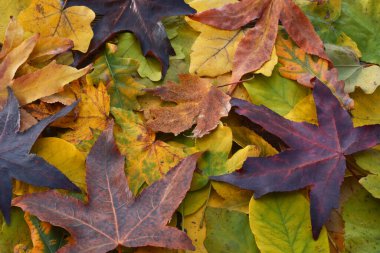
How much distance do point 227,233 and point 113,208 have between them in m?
0.21

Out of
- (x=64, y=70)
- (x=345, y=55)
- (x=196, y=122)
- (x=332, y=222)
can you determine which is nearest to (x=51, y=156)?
(x=64, y=70)

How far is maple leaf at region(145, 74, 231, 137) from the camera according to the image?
3.09 ft

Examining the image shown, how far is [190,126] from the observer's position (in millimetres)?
943

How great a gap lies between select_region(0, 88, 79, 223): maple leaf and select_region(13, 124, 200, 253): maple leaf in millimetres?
23

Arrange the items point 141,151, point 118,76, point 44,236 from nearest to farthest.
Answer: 1. point 44,236
2. point 141,151
3. point 118,76

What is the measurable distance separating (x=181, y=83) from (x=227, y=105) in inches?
4.6

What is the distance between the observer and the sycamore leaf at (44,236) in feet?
2.65

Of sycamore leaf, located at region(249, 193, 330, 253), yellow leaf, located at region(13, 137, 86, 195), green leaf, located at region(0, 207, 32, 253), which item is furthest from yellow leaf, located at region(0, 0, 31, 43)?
sycamore leaf, located at region(249, 193, 330, 253)

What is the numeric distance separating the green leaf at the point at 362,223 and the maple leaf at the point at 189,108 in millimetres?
300

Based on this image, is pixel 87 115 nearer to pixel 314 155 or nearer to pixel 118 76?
pixel 118 76

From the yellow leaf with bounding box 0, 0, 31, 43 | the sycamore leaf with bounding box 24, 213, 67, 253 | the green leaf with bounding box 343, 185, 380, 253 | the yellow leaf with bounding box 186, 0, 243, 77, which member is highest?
the yellow leaf with bounding box 0, 0, 31, 43

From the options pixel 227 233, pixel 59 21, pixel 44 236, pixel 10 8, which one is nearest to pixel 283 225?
pixel 227 233

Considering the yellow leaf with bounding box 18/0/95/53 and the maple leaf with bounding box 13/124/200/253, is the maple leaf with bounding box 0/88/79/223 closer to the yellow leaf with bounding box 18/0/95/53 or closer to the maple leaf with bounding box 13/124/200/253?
the maple leaf with bounding box 13/124/200/253

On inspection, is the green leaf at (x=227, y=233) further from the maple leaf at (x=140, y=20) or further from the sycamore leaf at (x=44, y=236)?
the maple leaf at (x=140, y=20)
